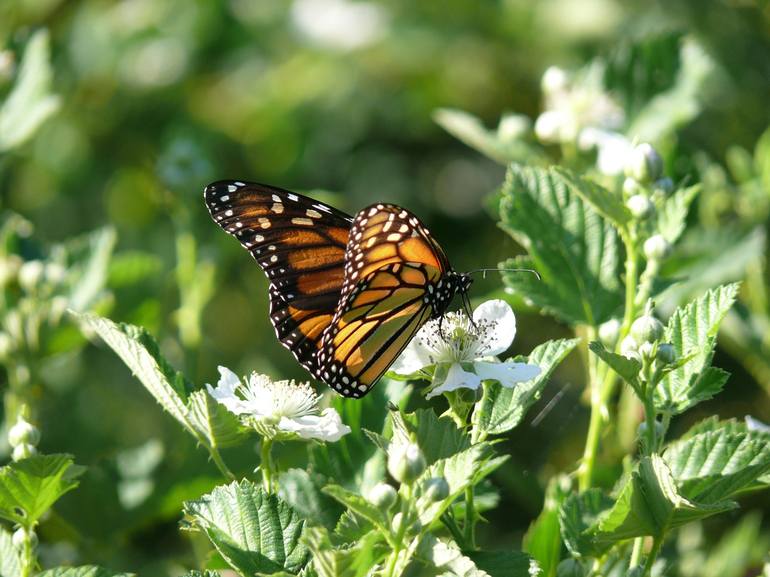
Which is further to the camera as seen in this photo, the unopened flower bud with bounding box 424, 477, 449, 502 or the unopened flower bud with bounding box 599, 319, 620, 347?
the unopened flower bud with bounding box 599, 319, 620, 347

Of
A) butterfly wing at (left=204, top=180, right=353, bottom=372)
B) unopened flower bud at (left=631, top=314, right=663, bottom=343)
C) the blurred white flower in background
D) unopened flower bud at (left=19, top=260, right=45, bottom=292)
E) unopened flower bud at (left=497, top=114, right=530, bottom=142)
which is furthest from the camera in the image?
the blurred white flower in background

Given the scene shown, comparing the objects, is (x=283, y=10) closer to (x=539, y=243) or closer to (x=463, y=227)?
(x=463, y=227)

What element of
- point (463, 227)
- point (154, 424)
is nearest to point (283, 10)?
point (463, 227)

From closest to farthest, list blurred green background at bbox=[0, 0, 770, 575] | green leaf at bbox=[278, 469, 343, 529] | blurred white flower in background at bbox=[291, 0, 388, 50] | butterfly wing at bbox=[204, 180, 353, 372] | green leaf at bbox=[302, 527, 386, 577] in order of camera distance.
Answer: green leaf at bbox=[302, 527, 386, 577] < green leaf at bbox=[278, 469, 343, 529] < butterfly wing at bbox=[204, 180, 353, 372] < blurred green background at bbox=[0, 0, 770, 575] < blurred white flower in background at bbox=[291, 0, 388, 50]

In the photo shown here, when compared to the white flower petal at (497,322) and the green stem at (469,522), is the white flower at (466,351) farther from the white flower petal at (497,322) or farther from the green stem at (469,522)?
the green stem at (469,522)

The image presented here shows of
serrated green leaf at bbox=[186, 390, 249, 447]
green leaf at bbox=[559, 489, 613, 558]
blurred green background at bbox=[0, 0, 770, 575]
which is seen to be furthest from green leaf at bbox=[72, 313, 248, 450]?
blurred green background at bbox=[0, 0, 770, 575]

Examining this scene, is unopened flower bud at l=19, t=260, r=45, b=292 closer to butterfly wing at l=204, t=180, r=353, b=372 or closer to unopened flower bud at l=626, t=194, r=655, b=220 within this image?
butterfly wing at l=204, t=180, r=353, b=372
